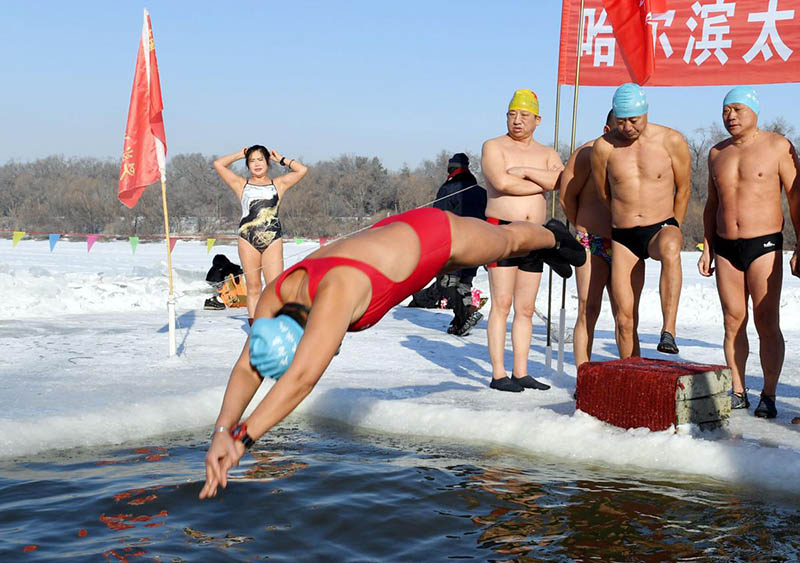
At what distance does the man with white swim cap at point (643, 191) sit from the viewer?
5824 mm

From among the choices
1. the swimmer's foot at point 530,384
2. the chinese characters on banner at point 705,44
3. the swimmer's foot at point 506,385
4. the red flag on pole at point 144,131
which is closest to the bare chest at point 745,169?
the swimmer's foot at point 530,384

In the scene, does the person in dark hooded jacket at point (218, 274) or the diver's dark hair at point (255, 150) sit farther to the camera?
the person in dark hooded jacket at point (218, 274)

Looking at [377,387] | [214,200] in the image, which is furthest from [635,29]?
[214,200]

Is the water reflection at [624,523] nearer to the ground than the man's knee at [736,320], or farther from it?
nearer to the ground

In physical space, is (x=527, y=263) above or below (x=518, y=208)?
below

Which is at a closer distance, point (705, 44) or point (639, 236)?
point (639, 236)

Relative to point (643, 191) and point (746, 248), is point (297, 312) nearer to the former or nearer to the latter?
point (643, 191)

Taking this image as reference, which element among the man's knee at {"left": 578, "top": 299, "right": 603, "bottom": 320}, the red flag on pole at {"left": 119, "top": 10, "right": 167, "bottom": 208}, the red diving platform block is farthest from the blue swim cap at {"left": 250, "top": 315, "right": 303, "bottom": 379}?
the red flag on pole at {"left": 119, "top": 10, "right": 167, "bottom": 208}

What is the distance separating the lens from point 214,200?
201ft

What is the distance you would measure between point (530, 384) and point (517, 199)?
151cm

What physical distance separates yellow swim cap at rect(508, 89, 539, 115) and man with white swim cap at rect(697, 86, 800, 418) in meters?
1.43

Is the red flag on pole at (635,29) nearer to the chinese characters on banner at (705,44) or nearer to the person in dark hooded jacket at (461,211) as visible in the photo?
the chinese characters on banner at (705,44)

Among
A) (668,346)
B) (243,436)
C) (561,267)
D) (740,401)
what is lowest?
(740,401)

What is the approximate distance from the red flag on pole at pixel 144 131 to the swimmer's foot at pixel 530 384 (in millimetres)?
3928
